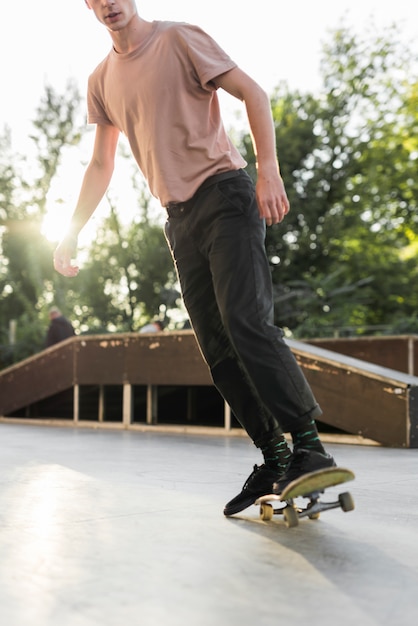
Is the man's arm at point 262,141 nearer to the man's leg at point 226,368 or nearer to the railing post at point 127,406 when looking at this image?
the man's leg at point 226,368

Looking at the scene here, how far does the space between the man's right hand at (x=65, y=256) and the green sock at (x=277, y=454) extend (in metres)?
0.99

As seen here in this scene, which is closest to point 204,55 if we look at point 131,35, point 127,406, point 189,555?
point 131,35

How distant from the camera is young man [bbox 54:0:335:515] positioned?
2609 millimetres

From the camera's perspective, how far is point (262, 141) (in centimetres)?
272

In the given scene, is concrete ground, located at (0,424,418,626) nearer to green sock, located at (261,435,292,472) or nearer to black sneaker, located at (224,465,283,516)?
black sneaker, located at (224,465,283,516)

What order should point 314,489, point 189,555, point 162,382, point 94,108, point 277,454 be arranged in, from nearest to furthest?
point 189,555 < point 314,489 < point 277,454 < point 94,108 < point 162,382

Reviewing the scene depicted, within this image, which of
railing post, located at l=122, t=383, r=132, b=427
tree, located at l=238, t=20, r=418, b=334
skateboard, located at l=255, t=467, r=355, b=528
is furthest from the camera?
tree, located at l=238, t=20, r=418, b=334

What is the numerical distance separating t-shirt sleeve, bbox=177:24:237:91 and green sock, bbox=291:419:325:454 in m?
1.19

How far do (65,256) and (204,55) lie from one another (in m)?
0.92

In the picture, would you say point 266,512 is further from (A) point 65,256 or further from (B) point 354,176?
(B) point 354,176

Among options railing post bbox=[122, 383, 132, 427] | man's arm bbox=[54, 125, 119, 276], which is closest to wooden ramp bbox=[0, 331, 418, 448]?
railing post bbox=[122, 383, 132, 427]

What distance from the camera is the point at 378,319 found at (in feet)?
94.6

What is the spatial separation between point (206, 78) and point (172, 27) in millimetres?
258

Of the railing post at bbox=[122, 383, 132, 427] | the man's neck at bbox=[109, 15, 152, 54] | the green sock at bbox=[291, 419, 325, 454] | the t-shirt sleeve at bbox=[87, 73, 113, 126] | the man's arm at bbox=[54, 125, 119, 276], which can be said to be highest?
the man's neck at bbox=[109, 15, 152, 54]
